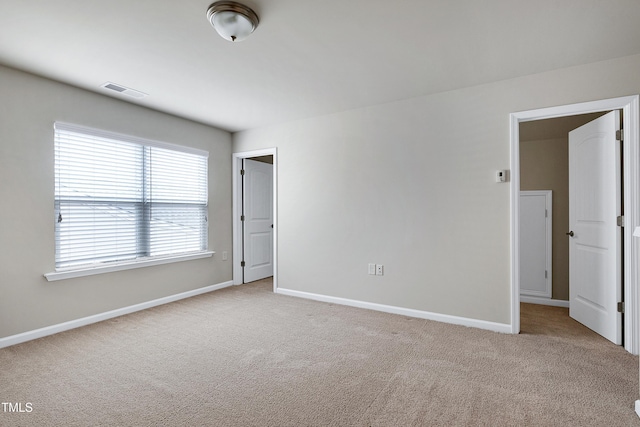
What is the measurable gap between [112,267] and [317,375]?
2.66m

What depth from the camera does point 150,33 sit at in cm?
222

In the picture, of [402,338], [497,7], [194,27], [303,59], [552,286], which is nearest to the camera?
[497,7]

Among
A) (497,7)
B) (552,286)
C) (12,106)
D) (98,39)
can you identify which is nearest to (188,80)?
(98,39)

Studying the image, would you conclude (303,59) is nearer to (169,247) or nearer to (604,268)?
(169,247)

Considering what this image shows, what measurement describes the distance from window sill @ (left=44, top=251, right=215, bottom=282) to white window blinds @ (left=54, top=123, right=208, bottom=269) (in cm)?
9

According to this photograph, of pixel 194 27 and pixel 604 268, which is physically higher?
pixel 194 27

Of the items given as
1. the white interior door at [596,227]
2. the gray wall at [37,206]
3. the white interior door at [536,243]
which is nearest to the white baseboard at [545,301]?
the white interior door at [536,243]

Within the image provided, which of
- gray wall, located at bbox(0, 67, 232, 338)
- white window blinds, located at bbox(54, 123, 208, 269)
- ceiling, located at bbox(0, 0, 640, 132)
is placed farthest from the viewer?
white window blinds, located at bbox(54, 123, 208, 269)

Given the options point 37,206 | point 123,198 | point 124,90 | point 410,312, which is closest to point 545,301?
point 410,312

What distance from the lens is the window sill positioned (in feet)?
10.00

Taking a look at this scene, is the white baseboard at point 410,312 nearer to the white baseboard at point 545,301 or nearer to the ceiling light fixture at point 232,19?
the white baseboard at point 545,301

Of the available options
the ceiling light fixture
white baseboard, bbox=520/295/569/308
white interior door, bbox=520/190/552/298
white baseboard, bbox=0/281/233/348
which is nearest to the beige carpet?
white baseboard, bbox=0/281/233/348

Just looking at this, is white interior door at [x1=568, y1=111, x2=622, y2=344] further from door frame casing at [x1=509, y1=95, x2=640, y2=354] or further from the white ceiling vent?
the white ceiling vent

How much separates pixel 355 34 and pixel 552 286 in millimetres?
4064
